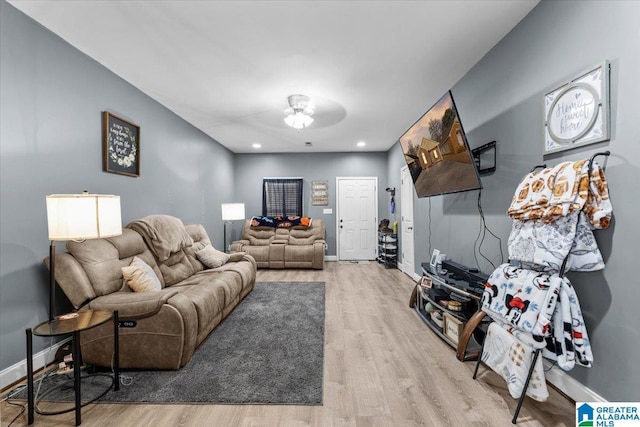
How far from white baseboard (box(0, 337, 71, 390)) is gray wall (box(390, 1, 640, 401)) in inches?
144

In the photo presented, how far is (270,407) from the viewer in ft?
5.46

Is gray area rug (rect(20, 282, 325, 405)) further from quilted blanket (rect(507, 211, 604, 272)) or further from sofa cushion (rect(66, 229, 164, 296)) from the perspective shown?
quilted blanket (rect(507, 211, 604, 272))

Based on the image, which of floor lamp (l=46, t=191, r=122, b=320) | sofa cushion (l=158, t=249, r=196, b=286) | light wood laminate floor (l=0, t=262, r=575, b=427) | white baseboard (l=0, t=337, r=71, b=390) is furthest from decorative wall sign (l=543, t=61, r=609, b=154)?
white baseboard (l=0, t=337, r=71, b=390)

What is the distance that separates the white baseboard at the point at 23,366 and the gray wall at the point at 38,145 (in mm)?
46

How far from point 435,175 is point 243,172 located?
15.5 ft

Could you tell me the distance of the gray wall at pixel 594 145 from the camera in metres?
1.35

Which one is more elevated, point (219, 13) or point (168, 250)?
point (219, 13)

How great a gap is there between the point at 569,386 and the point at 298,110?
11.4ft

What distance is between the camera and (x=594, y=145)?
1.53 m

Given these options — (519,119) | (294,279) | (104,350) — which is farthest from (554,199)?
(294,279)

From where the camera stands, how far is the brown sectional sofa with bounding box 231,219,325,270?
546 centimetres

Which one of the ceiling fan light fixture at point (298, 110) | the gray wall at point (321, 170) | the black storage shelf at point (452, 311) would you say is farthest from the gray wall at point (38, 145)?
the gray wall at point (321, 170)

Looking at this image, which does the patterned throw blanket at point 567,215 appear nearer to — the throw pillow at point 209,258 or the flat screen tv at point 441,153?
the flat screen tv at point 441,153

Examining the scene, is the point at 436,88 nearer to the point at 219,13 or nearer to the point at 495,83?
the point at 495,83
